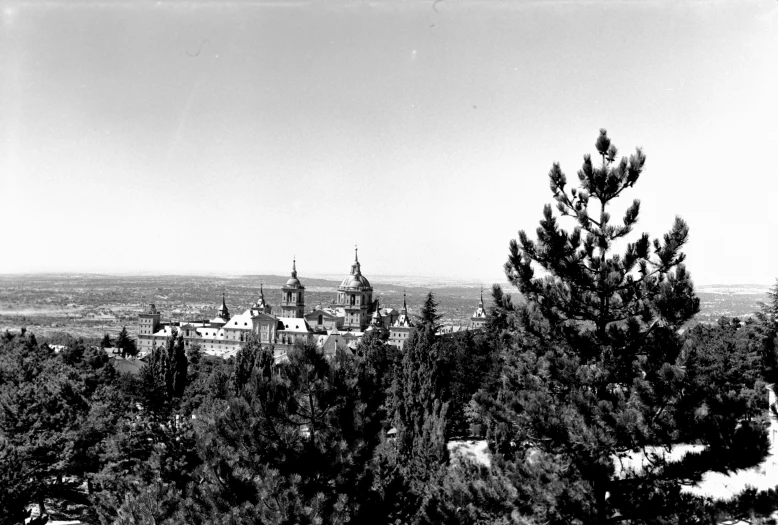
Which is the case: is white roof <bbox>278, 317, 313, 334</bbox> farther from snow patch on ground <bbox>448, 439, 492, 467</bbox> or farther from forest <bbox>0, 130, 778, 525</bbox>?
forest <bbox>0, 130, 778, 525</bbox>

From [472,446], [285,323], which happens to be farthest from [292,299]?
[472,446]

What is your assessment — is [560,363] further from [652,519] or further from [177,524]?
[177,524]

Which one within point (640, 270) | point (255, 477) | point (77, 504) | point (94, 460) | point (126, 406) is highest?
point (640, 270)

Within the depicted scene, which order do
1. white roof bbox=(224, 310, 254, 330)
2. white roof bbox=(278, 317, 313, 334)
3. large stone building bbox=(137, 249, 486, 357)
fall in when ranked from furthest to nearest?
white roof bbox=(224, 310, 254, 330), white roof bbox=(278, 317, 313, 334), large stone building bbox=(137, 249, 486, 357)

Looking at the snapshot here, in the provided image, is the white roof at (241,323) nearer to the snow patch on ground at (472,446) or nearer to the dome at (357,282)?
the dome at (357,282)

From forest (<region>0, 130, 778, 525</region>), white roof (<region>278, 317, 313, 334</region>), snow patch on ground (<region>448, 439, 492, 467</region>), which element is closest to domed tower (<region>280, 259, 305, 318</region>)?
white roof (<region>278, 317, 313, 334</region>)

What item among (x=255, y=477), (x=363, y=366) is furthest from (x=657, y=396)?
(x=255, y=477)

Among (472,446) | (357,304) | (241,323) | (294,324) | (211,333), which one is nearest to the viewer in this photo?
(472,446)

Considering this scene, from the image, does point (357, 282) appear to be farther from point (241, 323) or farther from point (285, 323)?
point (241, 323)
